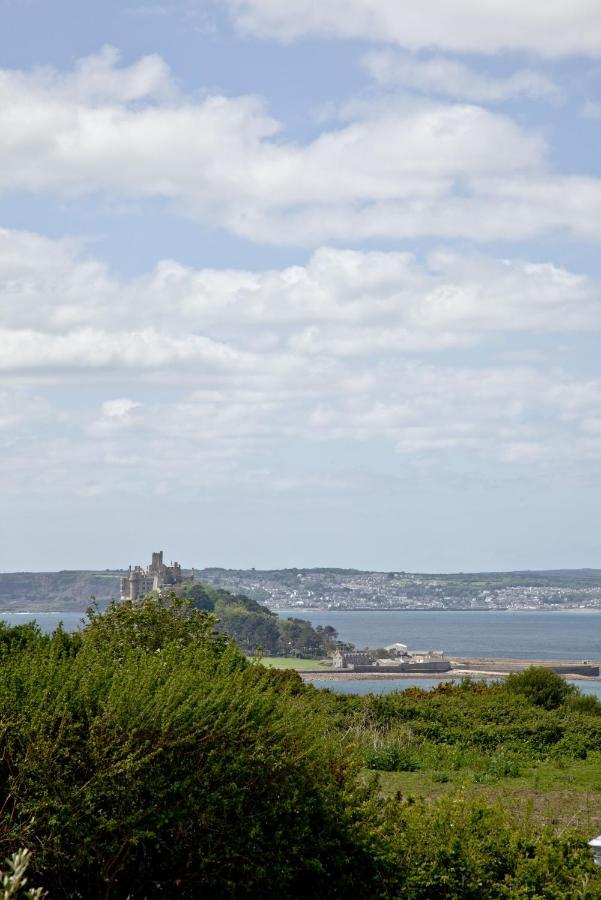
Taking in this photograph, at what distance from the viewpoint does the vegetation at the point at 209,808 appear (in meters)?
7.59

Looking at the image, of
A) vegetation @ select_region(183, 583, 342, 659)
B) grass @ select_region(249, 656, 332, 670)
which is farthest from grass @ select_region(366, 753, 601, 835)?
vegetation @ select_region(183, 583, 342, 659)

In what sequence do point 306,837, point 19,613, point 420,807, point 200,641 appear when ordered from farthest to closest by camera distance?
point 19,613, point 200,641, point 420,807, point 306,837

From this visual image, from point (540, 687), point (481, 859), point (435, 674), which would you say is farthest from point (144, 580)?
point (481, 859)

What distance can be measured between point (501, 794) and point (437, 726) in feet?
19.3

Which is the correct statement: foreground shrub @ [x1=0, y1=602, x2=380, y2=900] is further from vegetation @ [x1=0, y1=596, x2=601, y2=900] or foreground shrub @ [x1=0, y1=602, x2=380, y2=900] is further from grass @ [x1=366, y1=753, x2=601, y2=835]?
grass @ [x1=366, y1=753, x2=601, y2=835]

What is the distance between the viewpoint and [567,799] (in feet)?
44.7

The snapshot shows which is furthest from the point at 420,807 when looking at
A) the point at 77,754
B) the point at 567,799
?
the point at 567,799

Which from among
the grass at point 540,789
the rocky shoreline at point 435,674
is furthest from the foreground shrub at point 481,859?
the rocky shoreline at point 435,674

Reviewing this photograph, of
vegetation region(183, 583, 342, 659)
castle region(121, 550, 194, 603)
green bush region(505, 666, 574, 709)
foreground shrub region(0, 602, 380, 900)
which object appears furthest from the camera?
vegetation region(183, 583, 342, 659)

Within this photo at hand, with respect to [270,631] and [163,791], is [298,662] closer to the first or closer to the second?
[270,631]

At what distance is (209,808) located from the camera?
778 cm

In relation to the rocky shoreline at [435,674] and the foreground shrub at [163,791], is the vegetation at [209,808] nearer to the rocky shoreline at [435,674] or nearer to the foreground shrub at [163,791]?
the foreground shrub at [163,791]

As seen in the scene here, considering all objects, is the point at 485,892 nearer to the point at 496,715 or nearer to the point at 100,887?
the point at 100,887

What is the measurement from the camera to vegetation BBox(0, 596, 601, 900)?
7.59 m
